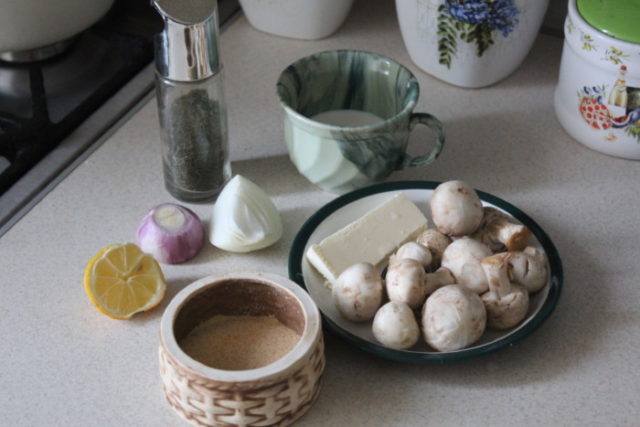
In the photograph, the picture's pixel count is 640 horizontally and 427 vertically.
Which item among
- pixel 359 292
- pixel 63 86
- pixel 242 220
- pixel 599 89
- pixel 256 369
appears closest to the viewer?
pixel 256 369

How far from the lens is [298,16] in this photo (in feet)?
4.08

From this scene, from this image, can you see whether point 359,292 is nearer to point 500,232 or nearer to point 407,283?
point 407,283

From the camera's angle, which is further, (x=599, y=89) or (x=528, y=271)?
(x=599, y=89)

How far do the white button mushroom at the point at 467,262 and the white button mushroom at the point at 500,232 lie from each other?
4 cm

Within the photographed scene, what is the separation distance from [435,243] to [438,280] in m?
Answer: 0.06

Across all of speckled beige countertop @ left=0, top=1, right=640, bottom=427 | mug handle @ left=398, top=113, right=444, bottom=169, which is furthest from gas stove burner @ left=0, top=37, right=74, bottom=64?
mug handle @ left=398, top=113, right=444, bottom=169

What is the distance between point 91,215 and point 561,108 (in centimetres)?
60

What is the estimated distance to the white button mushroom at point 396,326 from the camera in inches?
31.0

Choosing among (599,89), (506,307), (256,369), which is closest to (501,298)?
(506,307)

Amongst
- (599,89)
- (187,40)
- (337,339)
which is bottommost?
(337,339)

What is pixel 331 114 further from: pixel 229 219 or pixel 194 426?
pixel 194 426

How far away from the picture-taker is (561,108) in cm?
111

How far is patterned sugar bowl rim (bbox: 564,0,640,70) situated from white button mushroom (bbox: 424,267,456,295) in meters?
0.35

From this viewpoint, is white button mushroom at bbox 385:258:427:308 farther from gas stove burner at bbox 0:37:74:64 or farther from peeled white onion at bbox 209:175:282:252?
gas stove burner at bbox 0:37:74:64
